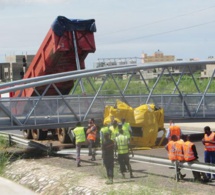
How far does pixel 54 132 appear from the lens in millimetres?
29609

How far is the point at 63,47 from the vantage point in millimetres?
26781

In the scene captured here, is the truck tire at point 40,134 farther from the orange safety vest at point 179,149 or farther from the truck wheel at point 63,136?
the orange safety vest at point 179,149

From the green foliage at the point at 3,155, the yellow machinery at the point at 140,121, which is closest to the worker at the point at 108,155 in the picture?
the green foliage at the point at 3,155

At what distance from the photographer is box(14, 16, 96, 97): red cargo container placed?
2686 centimetres

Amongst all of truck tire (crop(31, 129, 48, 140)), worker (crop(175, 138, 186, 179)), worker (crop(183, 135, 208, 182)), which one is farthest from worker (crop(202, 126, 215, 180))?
truck tire (crop(31, 129, 48, 140))

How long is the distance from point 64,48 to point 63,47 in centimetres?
6

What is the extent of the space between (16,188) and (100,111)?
833 cm

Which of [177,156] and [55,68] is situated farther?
[55,68]

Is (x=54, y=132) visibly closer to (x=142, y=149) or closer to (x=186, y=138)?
(x=142, y=149)

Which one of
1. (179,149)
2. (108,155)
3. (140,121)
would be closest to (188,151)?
(179,149)

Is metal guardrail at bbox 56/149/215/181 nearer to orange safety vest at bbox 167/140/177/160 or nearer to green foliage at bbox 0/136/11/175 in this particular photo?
orange safety vest at bbox 167/140/177/160

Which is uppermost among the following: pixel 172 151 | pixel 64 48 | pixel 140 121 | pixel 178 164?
pixel 64 48

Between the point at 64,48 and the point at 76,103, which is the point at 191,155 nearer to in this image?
the point at 76,103

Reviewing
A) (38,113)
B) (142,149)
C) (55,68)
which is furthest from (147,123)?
(55,68)
